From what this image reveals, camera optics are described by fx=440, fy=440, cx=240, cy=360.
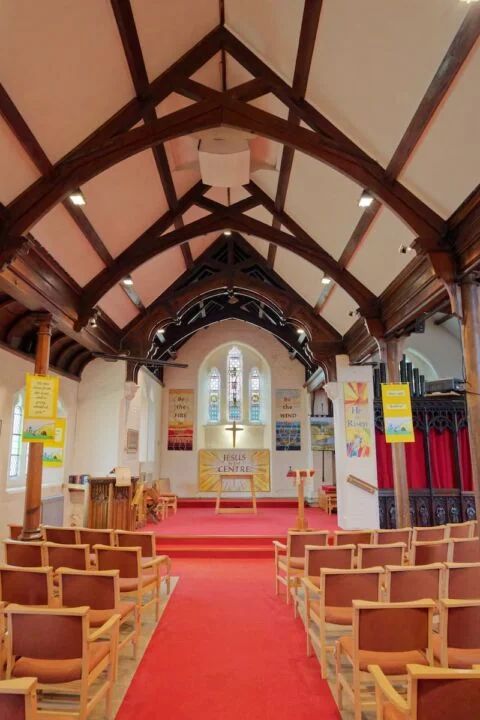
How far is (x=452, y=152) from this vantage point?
3.80 m

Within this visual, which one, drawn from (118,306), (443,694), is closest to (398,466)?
(443,694)

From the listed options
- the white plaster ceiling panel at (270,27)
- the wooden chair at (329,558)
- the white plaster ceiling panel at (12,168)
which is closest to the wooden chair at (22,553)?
the wooden chair at (329,558)

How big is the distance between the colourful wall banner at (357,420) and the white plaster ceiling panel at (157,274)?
4.03 metres

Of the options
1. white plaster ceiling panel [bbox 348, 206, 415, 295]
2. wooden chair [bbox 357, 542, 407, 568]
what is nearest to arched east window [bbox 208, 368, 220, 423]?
white plaster ceiling panel [bbox 348, 206, 415, 295]

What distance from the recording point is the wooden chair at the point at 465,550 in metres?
3.74

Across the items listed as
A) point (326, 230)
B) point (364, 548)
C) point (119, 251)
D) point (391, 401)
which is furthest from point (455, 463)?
point (119, 251)

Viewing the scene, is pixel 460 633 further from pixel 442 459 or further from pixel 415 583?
pixel 442 459

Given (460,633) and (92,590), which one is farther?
(92,590)

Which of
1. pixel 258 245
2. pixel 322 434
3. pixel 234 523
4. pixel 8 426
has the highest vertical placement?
pixel 258 245

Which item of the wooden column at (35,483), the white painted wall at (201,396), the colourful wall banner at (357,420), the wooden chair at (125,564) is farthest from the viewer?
the white painted wall at (201,396)

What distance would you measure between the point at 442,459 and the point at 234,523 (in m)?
4.39

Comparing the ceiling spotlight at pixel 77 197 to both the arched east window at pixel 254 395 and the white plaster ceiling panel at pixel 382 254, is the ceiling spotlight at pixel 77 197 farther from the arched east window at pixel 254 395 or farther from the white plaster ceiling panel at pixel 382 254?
the arched east window at pixel 254 395

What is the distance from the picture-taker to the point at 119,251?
6785 millimetres

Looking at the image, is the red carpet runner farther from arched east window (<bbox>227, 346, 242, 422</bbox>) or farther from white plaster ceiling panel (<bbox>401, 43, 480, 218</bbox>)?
arched east window (<bbox>227, 346, 242, 422</bbox>)
